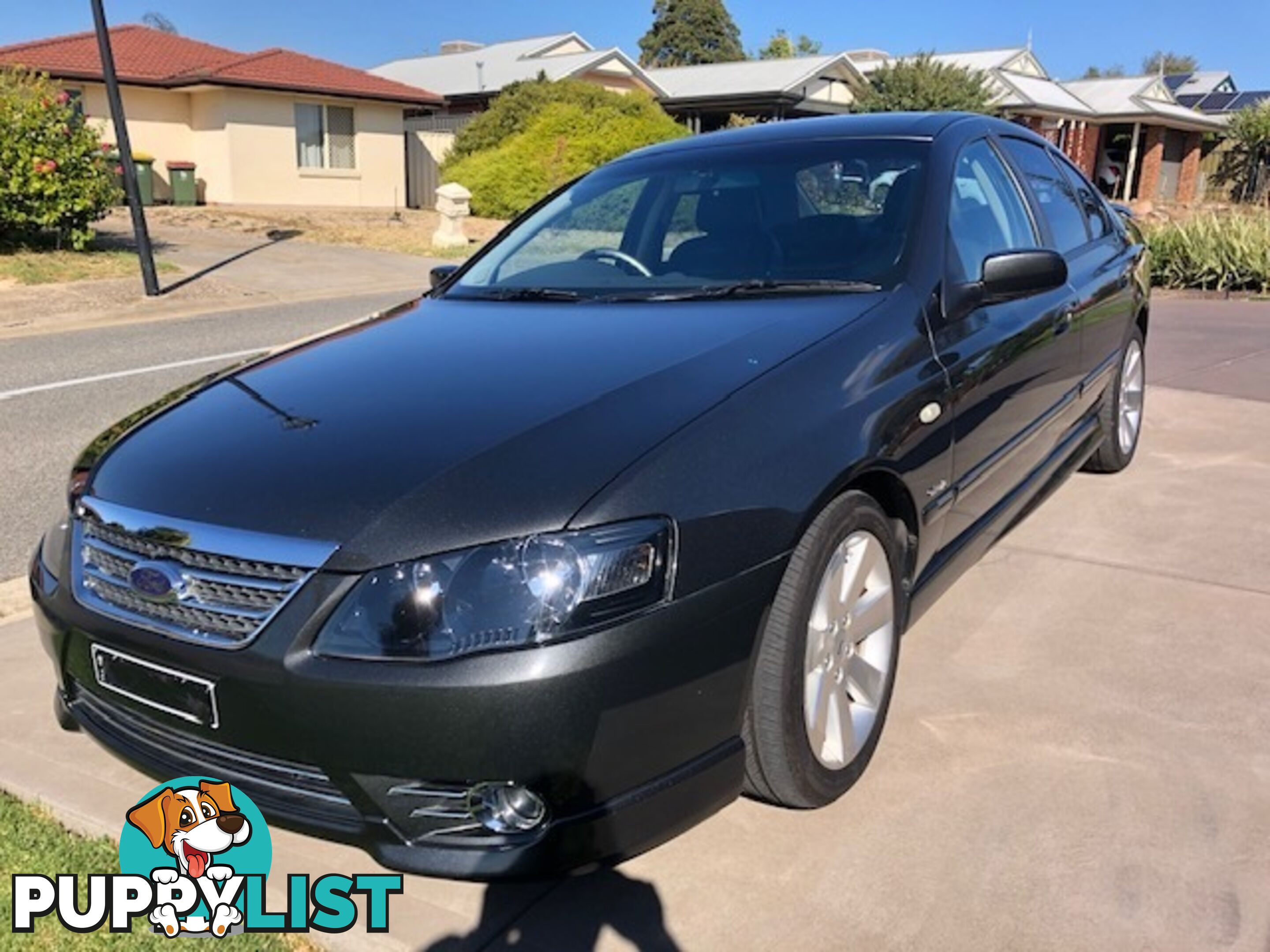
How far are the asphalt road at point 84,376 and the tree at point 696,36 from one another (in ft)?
232

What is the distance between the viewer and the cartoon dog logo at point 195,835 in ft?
7.57

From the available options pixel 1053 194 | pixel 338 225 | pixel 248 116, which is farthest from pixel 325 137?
pixel 1053 194

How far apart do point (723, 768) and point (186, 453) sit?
4.54ft

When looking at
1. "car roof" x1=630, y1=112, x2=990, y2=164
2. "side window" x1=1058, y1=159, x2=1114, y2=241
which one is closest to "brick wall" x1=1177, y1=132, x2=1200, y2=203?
"side window" x1=1058, y1=159, x2=1114, y2=241

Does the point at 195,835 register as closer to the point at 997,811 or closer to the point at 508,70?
the point at 997,811

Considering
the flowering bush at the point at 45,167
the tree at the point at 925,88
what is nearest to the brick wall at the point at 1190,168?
the tree at the point at 925,88

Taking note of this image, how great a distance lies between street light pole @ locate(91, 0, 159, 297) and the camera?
12445 millimetres

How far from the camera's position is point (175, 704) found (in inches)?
87.8

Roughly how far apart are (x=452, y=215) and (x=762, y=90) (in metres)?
16.6

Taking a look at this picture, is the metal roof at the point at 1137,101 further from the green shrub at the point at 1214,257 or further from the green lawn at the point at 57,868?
the green lawn at the point at 57,868

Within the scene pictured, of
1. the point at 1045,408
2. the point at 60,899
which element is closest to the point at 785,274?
the point at 1045,408

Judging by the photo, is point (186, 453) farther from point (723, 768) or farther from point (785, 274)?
point (785, 274)

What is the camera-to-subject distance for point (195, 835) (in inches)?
93.3

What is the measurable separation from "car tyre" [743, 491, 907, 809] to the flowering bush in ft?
48.7
